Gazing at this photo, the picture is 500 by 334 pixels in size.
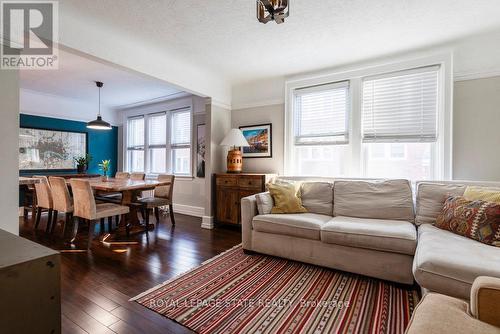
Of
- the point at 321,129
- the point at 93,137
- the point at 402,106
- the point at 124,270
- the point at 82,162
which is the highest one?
the point at 402,106

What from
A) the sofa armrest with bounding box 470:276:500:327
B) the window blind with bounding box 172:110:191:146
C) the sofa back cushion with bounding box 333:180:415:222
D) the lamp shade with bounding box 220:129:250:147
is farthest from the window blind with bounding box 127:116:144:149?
the sofa armrest with bounding box 470:276:500:327

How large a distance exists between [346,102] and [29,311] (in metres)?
A: 3.78

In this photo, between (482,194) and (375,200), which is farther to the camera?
(375,200)

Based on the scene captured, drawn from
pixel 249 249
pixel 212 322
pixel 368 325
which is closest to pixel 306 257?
pixel 249 249

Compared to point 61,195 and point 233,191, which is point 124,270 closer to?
point 61,195

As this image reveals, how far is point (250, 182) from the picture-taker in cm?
376

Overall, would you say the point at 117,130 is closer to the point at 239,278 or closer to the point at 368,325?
the point at 239,278

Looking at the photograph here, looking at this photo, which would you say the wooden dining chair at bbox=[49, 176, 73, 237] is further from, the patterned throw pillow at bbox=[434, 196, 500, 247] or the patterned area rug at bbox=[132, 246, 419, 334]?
the patterned throw pillow at bbox=[434, 196, 500, 247]

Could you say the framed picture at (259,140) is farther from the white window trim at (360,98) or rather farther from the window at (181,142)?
the window at (181,142)

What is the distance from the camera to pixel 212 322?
1.65 meters

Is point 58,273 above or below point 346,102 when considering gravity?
below

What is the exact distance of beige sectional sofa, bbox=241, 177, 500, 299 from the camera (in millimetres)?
1576

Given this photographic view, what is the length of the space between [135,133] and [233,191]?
150 inches

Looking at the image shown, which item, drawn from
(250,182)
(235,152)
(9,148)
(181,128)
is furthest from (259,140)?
(9,148)
